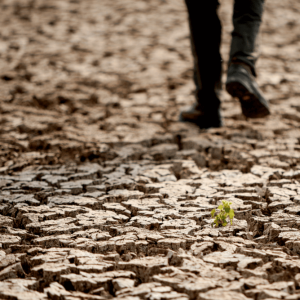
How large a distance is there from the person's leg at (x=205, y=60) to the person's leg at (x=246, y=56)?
155 millimetres

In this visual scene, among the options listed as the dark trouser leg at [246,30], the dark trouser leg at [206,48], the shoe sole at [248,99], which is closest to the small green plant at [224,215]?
the shoe sole at [248,99]

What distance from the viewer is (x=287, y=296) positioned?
Answer: 2.56 feet

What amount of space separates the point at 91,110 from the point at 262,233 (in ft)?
5.09

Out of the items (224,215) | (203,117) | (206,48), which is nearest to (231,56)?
(206,48)

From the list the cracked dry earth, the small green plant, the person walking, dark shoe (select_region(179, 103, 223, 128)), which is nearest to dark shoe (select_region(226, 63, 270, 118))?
the person walking

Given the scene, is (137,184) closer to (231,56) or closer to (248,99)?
(248,99)

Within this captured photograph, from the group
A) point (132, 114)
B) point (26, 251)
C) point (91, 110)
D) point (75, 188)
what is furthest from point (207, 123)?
point (26, 251)

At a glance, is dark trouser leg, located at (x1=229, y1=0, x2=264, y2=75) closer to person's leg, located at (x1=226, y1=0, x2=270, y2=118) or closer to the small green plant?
person's leg, located at (x1=226, y1=0, x2=270, y2=118)

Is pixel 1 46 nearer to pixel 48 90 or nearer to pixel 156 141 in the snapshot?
pixel 48 90

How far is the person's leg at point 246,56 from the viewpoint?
1.59 m

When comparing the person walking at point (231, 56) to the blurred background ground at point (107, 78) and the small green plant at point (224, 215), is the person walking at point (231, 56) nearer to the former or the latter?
the blurred background ground at point (107, 78)

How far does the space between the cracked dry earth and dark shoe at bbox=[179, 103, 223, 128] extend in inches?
2.8

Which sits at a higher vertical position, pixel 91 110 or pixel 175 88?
pixel 175 88

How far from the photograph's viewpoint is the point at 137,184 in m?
1.41
